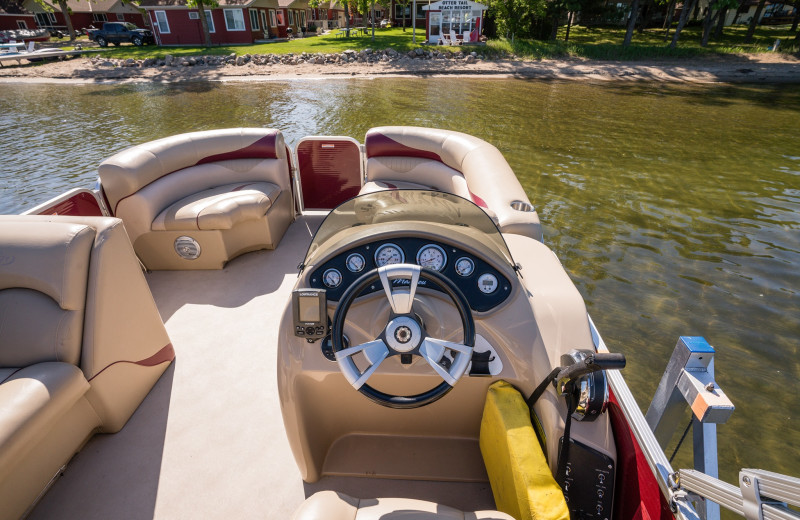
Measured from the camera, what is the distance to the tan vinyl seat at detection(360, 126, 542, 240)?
10.6ft

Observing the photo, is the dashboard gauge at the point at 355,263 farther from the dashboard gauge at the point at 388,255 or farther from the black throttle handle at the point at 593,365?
the black throttle handle at the point at 593,365

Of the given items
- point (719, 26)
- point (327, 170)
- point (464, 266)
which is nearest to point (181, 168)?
point (327, 170)

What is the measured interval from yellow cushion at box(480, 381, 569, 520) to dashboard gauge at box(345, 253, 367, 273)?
79 centimetres

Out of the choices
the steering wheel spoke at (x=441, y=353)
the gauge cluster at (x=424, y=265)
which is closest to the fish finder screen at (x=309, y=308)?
the gauge cluster at (x=424, y=265)

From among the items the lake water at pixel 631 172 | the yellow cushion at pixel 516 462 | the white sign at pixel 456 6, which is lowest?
the lake water at pixel 631 172

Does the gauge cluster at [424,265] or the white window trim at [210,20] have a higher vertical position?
the white window trim at [210,20]

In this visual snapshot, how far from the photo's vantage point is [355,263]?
162 cm

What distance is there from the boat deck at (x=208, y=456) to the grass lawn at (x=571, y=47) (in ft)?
73.9

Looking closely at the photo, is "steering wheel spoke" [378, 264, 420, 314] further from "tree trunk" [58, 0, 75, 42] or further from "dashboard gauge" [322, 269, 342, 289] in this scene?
"tree trunk" [58, 0, 75, 42]

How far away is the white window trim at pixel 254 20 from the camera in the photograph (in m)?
26.2

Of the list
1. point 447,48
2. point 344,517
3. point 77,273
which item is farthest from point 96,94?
point 344,517

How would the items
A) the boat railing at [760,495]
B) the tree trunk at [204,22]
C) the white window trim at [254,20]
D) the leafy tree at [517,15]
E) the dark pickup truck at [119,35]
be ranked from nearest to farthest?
the boat railing at [760,495] → the leafy tree at [517,15] → the tree trunk at [204,22] → the dark pickup truck at [119,35] → the white window trim at [254,20]

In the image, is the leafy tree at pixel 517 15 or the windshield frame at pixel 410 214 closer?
the windshield frame at pixel 410 214

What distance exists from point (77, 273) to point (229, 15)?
29.8 meters
